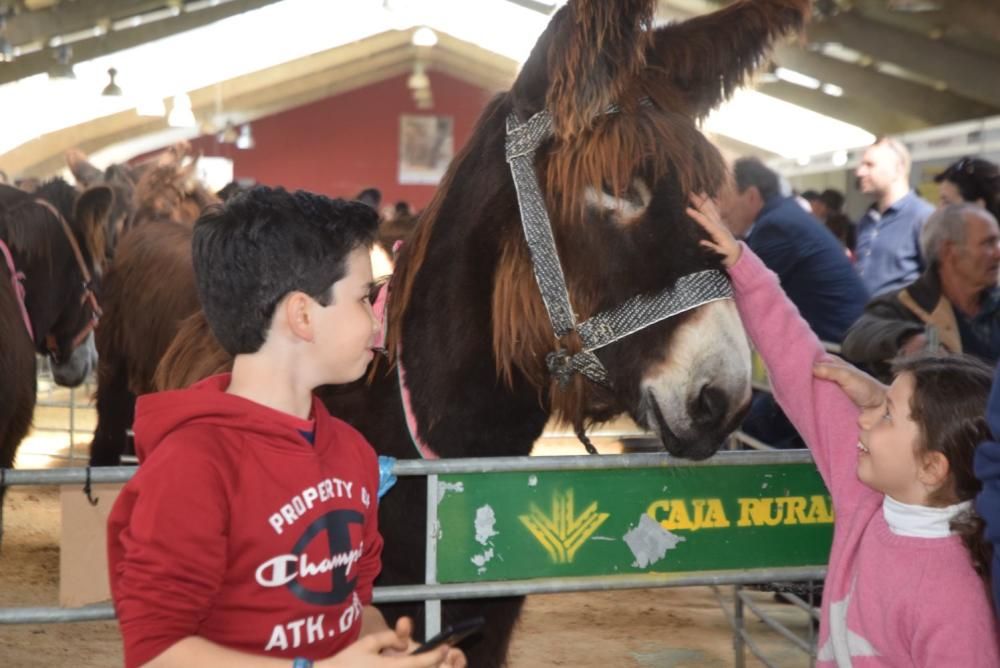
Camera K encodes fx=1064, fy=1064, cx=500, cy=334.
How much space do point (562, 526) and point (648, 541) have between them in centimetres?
21

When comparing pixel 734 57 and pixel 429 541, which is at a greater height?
pixel 734 57

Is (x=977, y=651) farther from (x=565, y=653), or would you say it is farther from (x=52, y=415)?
(x=52, y=415)

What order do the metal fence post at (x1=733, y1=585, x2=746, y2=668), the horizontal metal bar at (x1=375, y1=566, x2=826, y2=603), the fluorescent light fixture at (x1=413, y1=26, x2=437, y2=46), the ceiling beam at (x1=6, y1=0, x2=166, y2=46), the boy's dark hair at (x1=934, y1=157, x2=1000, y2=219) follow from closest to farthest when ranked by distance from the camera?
the horizontal metal bar at (x1=375, y1=566, x2=826, y2=603), the metal fence post at (x1=733, y1=585, x2=746, y2=668), the boy's dark hair at (x1=934, y1=157, x2=1000, y2=219), the ceiling beam at (x1=6, y1=0, x2=166, y2=46), the fluorescent light fixture at (x1=413, y1=26, x2=437, y2=46)

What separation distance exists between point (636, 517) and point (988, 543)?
0.77 m

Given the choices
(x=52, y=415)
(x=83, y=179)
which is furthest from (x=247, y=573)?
(x=52, y=415)

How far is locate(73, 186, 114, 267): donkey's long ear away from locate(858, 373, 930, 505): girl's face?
486cm

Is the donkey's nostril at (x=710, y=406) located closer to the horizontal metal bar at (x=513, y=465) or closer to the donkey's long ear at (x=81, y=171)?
the horizontal metal bar at (x=513, y=465)

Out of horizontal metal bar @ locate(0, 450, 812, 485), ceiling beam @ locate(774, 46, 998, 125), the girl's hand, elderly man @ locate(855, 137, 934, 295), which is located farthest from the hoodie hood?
ceiling beam @ locate(774, 46, 998, 125)

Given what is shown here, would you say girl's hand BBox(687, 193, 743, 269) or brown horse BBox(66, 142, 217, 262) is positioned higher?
brown horse BBox(66, 142, 217, 262)

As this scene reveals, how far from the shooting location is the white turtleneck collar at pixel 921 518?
6.52ft

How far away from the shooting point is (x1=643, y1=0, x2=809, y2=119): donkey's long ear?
92.7 inches

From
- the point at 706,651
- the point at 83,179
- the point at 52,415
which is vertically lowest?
the point at 706,651

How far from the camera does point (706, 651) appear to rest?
511cm

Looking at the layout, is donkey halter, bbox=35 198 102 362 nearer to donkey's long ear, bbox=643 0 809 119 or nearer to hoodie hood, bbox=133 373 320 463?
donkey's long ear, bbox=643 0 809 119
